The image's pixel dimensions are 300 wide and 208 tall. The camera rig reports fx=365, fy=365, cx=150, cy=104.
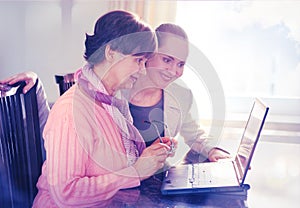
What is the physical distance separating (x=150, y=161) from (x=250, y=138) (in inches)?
9.4

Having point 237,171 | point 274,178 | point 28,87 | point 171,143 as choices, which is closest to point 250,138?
point 237,171

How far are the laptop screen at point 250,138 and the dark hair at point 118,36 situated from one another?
0.99ft

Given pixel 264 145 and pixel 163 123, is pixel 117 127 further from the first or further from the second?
pixel 264 145

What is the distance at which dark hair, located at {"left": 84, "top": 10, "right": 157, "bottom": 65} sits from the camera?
79cm

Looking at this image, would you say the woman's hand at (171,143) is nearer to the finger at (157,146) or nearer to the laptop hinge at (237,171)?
the finger at (157,146)

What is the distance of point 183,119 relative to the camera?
104 cm

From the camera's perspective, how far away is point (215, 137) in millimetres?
1119

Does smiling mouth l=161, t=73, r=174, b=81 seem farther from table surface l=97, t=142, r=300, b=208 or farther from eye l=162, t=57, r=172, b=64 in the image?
table surface l=97, t=142, r=300, b=208

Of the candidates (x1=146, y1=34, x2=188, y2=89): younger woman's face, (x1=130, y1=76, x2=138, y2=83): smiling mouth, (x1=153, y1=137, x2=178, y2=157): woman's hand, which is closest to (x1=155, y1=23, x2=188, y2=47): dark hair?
(x1=146, y1=34, x2=188, y2=89): younger woman's face

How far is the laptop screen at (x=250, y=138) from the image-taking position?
2.62 feet

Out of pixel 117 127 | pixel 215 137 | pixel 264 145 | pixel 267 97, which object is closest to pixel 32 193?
pixel 117 127

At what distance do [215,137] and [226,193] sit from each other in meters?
0.34

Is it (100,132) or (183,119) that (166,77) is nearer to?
(183,119)

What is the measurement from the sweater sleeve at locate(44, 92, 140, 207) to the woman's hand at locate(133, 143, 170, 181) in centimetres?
5
